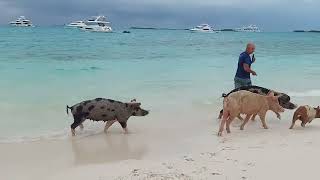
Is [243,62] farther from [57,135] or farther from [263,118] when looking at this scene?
[57,135]

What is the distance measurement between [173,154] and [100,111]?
2225 millimetres

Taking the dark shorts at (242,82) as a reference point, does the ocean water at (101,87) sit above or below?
below

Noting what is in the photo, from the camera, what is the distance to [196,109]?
13250mm

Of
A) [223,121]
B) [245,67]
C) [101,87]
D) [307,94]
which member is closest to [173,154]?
[223,121]

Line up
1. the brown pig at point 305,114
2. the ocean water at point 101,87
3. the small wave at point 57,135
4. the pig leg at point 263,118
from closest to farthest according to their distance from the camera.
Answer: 1. the small wave at point 57,135
2. the brown pig at point 305,114
3. the pig leg at point 263,118
4. the ocean water at point 101,87

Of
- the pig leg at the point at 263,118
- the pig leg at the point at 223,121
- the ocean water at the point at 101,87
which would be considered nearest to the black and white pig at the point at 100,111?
the ocean water at the point at 101,87

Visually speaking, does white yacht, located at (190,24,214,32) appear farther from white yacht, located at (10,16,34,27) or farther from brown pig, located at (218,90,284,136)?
brown pig, located at (218,90,284,136)

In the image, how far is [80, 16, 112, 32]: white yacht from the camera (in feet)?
294

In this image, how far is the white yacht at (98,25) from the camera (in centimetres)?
8969

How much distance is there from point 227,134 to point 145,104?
423 centimetres

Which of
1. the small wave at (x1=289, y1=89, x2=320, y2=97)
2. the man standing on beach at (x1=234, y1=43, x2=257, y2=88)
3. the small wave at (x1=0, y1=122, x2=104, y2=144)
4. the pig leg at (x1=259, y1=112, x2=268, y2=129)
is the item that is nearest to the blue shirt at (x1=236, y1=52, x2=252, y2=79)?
the man standing on beach at (x1=234, y1=43, x2=257, y2=88)

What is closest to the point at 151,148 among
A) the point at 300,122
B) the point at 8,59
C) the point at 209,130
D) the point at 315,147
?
the point at 209,130

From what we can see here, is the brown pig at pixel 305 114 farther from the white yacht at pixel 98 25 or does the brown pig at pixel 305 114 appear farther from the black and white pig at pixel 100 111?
the white yacht at pixel 98 25

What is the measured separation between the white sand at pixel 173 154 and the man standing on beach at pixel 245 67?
3.13 ft
